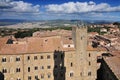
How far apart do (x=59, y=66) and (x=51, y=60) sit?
2.64 metres

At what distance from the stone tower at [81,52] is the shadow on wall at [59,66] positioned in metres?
3.61

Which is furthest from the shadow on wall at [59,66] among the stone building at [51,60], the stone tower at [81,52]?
the stone tower at [81,52]

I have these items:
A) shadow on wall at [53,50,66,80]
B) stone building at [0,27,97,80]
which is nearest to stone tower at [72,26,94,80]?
stone building at [0,27,97,80]

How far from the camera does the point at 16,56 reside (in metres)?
57.2

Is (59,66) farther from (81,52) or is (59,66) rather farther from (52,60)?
(81,52)

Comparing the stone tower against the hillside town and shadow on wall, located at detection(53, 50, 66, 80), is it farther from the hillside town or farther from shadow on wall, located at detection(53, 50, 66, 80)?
shadow on wall, located at detection(53, 50, 66, 80)

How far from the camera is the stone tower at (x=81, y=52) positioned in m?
58.5

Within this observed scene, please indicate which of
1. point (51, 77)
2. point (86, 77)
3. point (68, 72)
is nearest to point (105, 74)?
point (86, 77)

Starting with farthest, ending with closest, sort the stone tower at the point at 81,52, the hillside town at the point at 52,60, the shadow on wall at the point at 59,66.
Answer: the shadow on wall at the point at 59,66, the stone tower at the point at 81,52, the hillside town at the point at 52,60

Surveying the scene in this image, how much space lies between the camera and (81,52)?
193 feet

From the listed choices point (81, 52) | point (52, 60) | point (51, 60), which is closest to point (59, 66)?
point (52, 60)

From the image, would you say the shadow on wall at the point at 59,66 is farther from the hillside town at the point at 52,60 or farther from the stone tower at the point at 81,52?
the stone tower at the point at 81,52

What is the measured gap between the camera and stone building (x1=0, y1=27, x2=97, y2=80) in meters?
57.4

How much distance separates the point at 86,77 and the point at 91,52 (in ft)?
21.9
